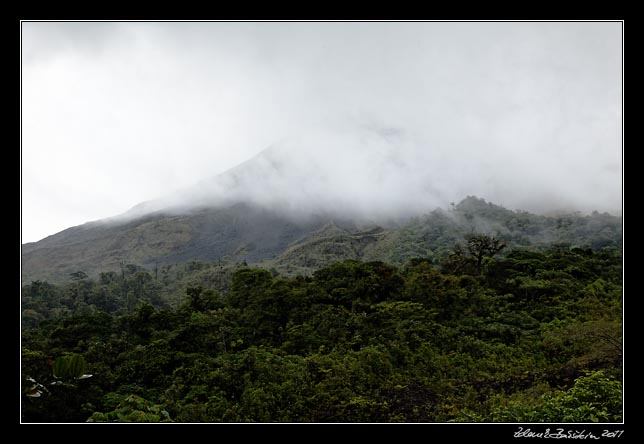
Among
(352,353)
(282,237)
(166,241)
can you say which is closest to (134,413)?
(352,353)

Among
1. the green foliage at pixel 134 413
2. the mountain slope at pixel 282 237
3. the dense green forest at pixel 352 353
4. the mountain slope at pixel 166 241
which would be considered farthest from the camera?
the mountain slope at pixel 166 241

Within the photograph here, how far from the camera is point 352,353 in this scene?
770 centimetres

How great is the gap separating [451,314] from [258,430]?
22.7 ft

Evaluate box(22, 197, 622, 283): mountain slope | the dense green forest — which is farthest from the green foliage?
box(22, 197, 622, 283): mountain slope

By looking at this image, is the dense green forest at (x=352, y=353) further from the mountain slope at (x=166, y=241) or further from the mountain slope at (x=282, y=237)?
the mountain slope at (x=166, y=241)

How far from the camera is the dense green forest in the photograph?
5816 millimetres

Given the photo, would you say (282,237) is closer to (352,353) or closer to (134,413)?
(352,353)

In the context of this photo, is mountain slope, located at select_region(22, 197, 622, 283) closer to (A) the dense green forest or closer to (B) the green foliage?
(A) the dense green forest

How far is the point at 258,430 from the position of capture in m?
3.82

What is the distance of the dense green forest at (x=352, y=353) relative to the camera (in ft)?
19.1

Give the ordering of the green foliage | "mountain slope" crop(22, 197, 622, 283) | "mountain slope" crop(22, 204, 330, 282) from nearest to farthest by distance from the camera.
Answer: the green foliage, "mountain slope" crop(22, 197, 622, 283), "mountain slope" crop(22, 204, 330, 282)

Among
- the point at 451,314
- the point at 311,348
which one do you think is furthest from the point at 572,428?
the point at 451,314

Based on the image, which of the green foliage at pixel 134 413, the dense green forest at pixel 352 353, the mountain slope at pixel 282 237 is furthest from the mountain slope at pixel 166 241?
the green foliage at pixel 134 413
